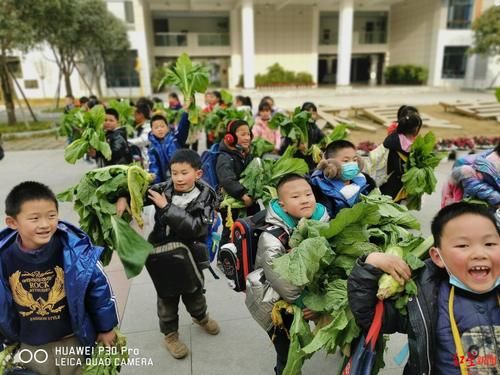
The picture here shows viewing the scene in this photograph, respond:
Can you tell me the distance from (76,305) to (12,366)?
49 centimetres

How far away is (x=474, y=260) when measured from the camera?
1.31 metres

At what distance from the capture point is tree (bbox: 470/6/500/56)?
74.3ft

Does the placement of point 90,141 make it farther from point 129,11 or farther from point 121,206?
point 129,11

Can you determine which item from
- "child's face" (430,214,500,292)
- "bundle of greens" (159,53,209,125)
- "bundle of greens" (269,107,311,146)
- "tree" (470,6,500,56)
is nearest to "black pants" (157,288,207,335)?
"bundle of greens" (159,53,209,125)

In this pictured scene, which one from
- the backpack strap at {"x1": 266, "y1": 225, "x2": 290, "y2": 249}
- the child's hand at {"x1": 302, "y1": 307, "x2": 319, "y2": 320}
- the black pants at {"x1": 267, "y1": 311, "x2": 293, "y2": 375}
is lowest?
the black pants at {"x1": 267, "y1": 311, "x2": 293, "y2": 375}

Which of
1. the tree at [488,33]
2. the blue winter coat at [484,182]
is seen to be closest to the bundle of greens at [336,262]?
the blue winter coat at [484,182]

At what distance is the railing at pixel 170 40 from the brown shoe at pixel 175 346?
3055 centimetres

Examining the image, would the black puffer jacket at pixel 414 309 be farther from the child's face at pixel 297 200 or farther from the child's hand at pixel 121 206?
the child's hand at pixel 121 206

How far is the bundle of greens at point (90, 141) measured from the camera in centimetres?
319

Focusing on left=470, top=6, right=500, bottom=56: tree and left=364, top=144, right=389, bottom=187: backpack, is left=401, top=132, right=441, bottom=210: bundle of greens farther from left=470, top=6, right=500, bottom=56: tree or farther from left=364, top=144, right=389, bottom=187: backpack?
left=470, top=6, right=500, bottom=56: tree

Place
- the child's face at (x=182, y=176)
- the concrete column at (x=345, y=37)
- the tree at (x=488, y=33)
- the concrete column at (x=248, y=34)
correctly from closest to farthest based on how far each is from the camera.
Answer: the child's face at (x=182, y=176) < the tree at (x=488, y=33) < the concrete column at (x=248, y=34) < the concrete column at (x=345, y=37)

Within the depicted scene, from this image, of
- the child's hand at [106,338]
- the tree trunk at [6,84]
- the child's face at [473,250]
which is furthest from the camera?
the tree trunk at [6,84]

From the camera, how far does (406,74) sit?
3081 centimetres

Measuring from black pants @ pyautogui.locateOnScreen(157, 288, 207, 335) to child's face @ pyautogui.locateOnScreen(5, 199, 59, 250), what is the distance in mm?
1227
